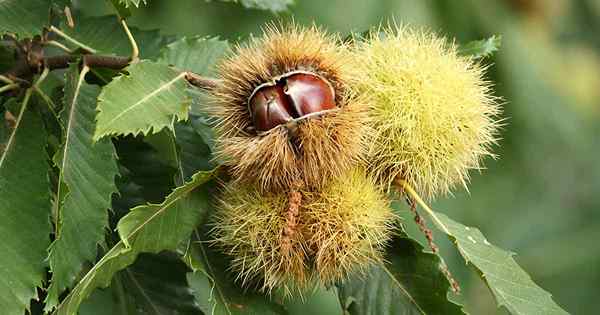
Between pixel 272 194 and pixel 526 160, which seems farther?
pixel 526 160

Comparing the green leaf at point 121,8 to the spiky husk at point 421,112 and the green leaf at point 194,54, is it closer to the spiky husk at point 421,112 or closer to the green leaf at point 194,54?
the green leaf at point 194,54

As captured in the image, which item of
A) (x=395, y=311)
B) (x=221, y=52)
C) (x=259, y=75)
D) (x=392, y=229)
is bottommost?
(x=395, y=311)

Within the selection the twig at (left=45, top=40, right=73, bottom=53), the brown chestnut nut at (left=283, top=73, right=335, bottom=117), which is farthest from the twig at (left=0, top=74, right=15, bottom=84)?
the brown chestnut nut at (left=283, top=73, right=335, bottom=117)

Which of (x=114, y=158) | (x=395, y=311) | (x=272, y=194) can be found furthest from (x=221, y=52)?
(x=395, y=311)

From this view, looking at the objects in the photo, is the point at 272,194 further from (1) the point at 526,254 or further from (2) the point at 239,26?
(1) the point at 526,254

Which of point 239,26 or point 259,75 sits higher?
point 239,26

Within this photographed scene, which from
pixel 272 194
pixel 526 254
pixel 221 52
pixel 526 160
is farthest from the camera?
pixel 526 254

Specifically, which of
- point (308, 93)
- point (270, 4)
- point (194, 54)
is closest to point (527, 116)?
point (270, 4)
